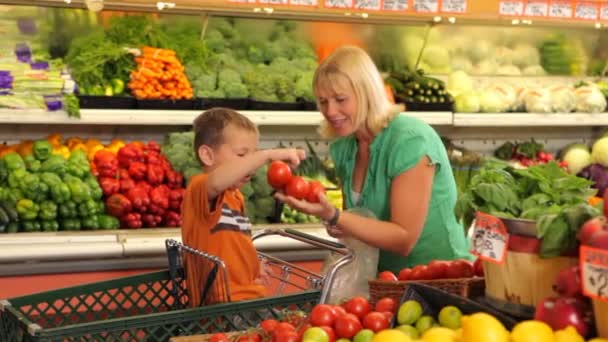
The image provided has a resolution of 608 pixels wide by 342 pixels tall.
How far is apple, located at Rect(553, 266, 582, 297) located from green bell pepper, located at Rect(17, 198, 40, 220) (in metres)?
3.36

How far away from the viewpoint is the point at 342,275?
120 inches

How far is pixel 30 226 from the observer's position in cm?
477

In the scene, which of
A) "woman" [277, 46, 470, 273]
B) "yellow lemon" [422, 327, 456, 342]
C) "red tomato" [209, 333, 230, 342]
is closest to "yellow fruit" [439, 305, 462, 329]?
"yellow lemon" [422, 327, 456, 342]

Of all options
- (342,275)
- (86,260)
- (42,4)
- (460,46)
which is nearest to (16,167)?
(86,260)

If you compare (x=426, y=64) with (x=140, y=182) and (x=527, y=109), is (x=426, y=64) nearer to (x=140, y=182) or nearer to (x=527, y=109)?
(x=527, y=109)

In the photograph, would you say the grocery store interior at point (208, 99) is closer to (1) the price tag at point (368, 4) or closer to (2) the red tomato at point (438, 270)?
(1) the price tag at point (368, 4)

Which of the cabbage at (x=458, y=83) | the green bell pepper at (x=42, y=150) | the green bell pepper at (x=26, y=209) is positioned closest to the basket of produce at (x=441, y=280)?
the green bell pepper at (x=26, y=209)

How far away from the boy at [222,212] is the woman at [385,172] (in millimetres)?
329

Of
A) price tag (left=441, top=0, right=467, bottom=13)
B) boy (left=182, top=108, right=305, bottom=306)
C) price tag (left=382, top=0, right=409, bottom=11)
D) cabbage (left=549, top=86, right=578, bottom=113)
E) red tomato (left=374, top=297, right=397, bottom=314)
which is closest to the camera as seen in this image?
red tomato (left=374, top=297, right=397, bottom=314)

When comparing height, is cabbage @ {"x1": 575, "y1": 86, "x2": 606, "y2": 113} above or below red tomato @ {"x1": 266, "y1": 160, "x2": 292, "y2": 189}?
below

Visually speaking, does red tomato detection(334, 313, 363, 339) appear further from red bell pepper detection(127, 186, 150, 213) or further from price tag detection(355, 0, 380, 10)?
price tag detection(355, 0, 380, 10)

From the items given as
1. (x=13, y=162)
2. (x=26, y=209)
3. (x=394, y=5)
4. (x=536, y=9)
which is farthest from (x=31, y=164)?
(x=536, y=9)

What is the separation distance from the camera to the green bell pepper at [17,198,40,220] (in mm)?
4773

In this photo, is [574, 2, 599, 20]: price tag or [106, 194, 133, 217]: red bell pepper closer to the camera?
[106, 194, 133, 217]: red bell pepper
